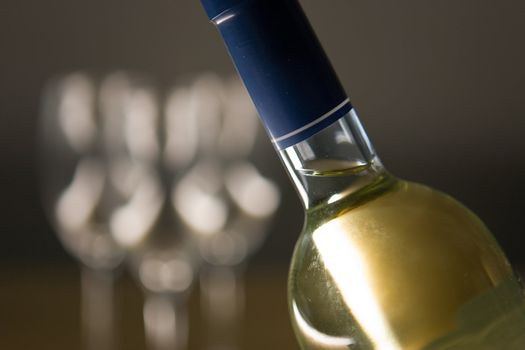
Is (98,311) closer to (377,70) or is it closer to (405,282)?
(405,282)

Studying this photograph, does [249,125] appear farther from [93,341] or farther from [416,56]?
[416,56]

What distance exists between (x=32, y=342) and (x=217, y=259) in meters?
0.24

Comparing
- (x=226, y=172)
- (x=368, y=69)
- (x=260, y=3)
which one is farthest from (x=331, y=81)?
(x=368, y=69)

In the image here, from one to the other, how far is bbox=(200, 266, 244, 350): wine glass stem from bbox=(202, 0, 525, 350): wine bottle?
768mm

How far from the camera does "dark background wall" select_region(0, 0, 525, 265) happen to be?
2.10m

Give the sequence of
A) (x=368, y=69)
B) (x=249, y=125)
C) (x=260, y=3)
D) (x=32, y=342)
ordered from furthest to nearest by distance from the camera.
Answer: (x=368, y=69), (x=249, y=125), (x=32, y=342), (x=260, y=3)

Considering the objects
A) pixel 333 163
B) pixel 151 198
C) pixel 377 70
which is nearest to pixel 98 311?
pixel 151 198

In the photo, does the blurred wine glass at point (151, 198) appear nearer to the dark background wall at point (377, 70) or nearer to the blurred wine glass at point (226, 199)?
the blurred wine glass at point (226, 199)

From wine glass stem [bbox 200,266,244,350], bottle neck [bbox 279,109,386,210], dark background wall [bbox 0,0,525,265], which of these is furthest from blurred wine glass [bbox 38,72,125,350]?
dark background wall [bbox 0,0,525,265]

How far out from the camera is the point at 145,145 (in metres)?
1.20

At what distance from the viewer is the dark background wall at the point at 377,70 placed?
2.10 meters

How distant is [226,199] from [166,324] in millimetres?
158

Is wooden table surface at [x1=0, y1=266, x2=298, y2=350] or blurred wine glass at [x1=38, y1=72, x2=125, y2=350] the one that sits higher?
blurred wine glass at [x1=38, y1=72, x2=125, y2=350]

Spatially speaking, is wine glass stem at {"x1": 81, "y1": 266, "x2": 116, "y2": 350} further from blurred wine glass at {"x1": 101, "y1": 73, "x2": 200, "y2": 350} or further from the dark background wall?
the dark background wall
